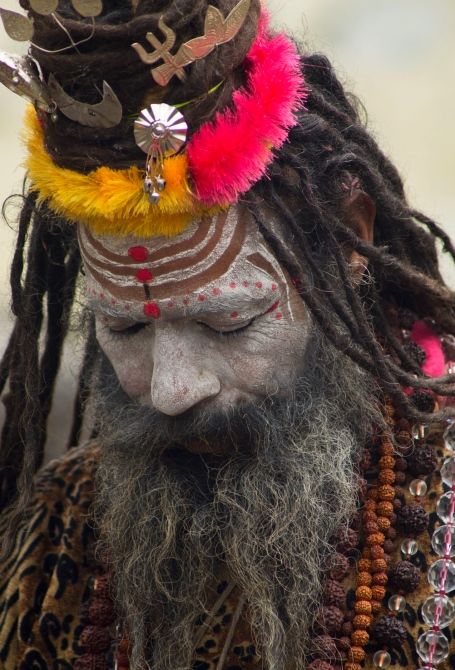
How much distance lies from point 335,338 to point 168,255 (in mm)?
388

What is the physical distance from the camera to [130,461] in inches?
112

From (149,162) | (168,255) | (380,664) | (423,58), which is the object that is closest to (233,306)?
(168,255)

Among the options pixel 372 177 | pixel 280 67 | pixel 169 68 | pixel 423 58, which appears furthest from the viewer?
pixel 423 58

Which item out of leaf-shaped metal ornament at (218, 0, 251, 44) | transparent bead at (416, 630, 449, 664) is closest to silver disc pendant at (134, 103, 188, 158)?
leaf-shaped metal ornament at (218, 0, 251, 44)

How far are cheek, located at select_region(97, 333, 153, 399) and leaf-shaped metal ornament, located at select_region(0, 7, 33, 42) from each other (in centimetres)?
69

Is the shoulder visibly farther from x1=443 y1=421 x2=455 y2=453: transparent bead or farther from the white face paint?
x1=443 y1=421 x2=455 y2=453: transparent bead

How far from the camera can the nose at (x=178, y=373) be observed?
2.61 m

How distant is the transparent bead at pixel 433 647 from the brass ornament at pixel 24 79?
4.29 feet

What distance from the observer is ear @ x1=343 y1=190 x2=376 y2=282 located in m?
2.76

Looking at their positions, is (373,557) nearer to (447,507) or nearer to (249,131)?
(447,507)

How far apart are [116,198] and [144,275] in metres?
0.20

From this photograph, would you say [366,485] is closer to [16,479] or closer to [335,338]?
[335,338]

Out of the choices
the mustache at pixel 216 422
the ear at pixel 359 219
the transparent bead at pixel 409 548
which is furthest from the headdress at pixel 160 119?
the transparent bead at pixel 409 548

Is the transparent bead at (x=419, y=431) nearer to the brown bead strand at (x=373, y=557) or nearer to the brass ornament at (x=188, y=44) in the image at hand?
the brown bead strand at (x=373, y=557)
